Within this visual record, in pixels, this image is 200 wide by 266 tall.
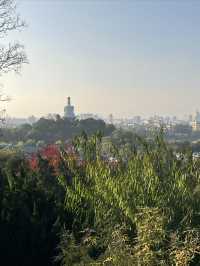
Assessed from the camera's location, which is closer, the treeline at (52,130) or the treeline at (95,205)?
the treeline at (95,205)

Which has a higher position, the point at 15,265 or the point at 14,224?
the point at 14,224

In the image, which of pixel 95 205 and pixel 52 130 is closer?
pixel 95 205

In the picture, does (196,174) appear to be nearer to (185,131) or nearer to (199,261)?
(199,261)

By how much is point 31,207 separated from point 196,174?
240 centimetres

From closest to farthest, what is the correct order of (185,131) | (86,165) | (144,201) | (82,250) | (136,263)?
1. (136,263)
2. (82,250)
3. (144,201)
4. (86,165)
5. (185,131)

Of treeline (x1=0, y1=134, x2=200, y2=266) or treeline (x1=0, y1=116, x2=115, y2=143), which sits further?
treeline (x1=0, y1=116, x2=115, y2=143)

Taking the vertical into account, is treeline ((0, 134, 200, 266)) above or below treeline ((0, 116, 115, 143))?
below

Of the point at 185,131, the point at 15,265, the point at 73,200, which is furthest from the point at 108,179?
the point at 185,131

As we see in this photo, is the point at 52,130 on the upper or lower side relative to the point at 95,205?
upper

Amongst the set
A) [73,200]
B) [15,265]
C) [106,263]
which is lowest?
[15,265]

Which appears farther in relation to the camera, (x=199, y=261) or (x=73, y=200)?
(x=73, y=200)

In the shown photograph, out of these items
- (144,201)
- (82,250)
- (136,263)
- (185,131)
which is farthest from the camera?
(185,131)

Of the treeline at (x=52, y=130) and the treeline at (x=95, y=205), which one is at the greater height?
the treeline at (x=52, y=130)

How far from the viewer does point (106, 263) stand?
4797 mm
